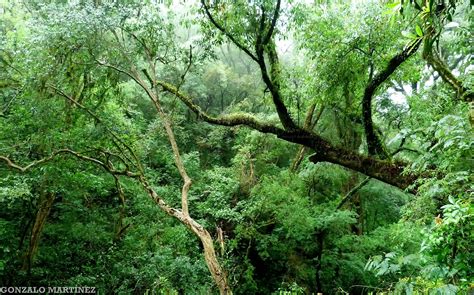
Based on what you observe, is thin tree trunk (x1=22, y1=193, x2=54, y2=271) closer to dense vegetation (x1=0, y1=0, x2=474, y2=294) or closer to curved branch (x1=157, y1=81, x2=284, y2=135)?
dense vegetation (x1=0, y1=0, x2=474, y2=294)

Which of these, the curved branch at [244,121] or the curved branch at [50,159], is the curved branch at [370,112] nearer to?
the curved branch at [244,121]

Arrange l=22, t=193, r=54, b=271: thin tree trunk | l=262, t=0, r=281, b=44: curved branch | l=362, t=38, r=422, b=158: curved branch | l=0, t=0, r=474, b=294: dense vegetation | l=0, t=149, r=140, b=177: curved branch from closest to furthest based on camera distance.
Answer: l=0, t=0, r=474, b=294: dense vegetation < l=362, t=38, r=422, b=158: curved branch < l=262, t=0, r=281, b=44: curved branch < l=0, t=149, r=140, b=177: curved branch < l=22, t=193, r=54, b=271: thin tree trunk

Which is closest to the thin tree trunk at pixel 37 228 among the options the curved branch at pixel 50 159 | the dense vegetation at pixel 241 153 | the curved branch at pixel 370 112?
the dense vegetation at pixel 241 153

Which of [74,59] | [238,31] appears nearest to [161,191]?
[74,59]

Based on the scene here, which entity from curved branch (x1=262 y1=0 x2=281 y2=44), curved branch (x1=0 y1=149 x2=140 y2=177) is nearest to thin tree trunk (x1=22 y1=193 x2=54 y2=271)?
curved branch (x1=0 y1=149 x2=140 y2=177)

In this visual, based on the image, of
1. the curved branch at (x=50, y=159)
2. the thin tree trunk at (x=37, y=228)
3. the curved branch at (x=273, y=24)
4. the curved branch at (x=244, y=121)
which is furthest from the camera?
the thin tree trunk at (x=37, y=228)

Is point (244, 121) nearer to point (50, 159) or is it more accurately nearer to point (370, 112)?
point (370, 112)

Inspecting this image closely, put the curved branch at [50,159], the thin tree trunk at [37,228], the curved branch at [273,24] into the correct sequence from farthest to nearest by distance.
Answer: the thin tree trunk at [37,228]
the curved branch at [50,159]
the curved branch at [273,24]

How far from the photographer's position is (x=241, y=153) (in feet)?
29.4

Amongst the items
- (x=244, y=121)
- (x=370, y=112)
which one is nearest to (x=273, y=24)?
(x=244, y=121)

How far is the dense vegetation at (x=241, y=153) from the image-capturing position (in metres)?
3.07

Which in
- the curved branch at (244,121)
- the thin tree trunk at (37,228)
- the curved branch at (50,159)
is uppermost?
the curved branch at (244,121)

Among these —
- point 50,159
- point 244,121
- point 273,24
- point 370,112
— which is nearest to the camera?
point 370,112

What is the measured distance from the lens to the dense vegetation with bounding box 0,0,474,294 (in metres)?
3.07
